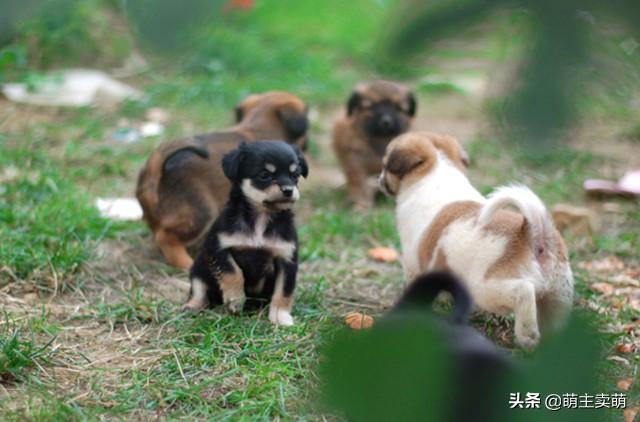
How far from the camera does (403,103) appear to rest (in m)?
6.82

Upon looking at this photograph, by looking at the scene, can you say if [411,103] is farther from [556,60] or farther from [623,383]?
[556,60]

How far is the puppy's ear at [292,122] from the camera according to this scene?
588cm

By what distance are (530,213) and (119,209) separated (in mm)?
3076

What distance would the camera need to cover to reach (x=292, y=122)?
19.3ft

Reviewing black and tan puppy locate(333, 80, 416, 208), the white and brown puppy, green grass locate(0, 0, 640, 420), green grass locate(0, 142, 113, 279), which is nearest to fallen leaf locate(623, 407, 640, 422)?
green grass locate(0, 0, 640, 420)

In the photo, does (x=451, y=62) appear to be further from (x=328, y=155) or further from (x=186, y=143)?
(x=328, y=155)

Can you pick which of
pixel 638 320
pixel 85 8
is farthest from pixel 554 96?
pixel 638 320

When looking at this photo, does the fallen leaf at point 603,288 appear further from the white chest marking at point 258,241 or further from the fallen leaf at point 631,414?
the fallen leaf at point 631,414

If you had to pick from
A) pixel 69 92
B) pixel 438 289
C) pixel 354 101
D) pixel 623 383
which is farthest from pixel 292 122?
pixel 623 383

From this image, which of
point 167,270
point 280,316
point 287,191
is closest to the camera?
point 287,191

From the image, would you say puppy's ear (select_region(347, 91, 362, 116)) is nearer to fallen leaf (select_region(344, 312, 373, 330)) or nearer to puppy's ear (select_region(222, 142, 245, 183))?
puppy's ear (select_region(222, 142, 245, 183))

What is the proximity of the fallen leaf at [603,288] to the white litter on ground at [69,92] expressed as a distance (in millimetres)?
4949

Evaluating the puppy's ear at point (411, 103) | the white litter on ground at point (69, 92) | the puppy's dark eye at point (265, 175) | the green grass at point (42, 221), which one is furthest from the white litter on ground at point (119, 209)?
the white litter on ground at point (69, 92)

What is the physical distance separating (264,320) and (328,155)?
3929 mm
